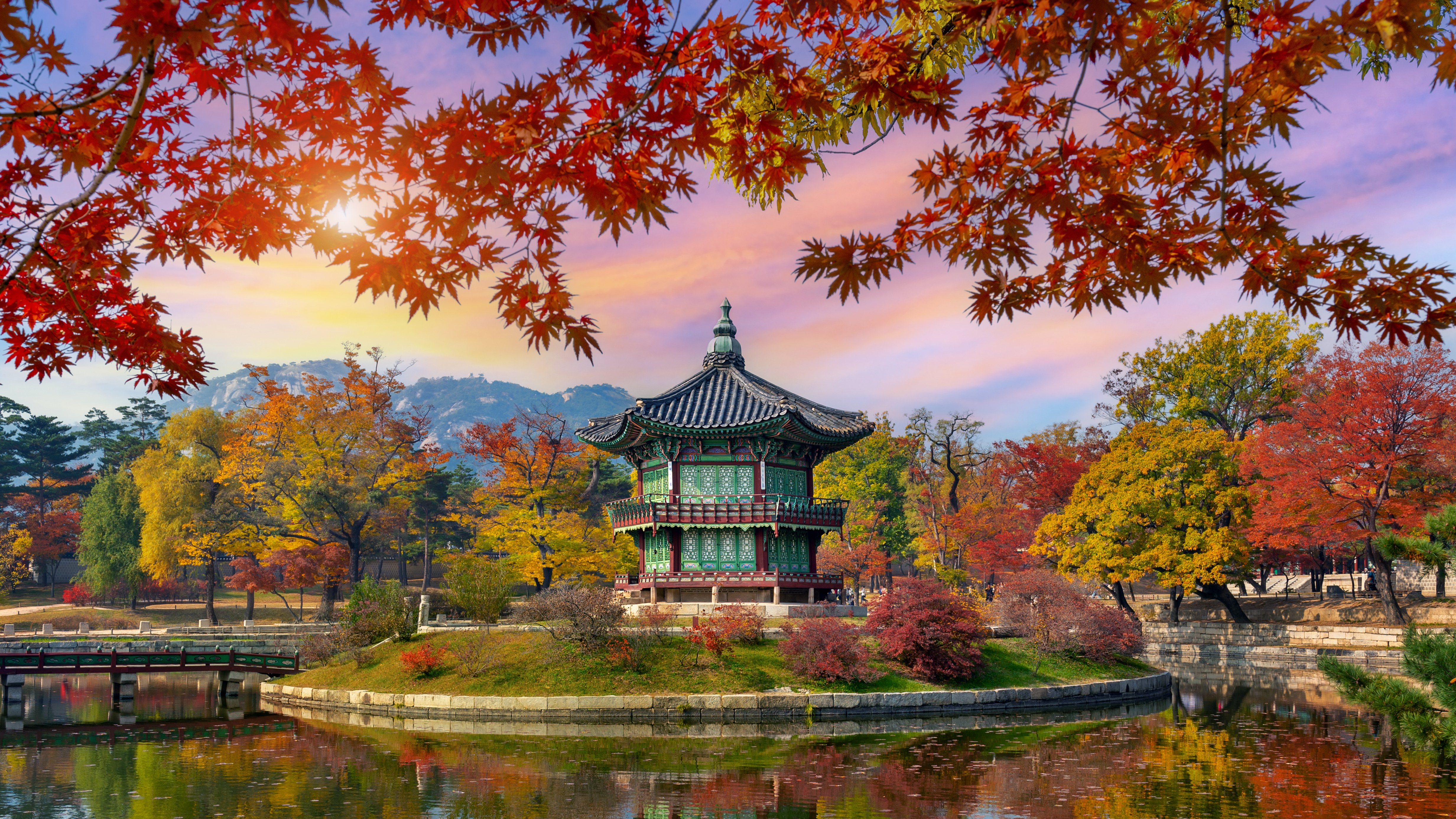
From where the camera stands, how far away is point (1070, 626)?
93.9ft

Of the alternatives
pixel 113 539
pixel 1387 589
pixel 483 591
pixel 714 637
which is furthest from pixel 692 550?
pixel 113 539

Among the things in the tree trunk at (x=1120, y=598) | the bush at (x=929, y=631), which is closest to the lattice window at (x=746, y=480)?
the bush at (x=929, y=631)

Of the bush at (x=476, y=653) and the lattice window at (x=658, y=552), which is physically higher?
the lattice window at (x=658, y=552)

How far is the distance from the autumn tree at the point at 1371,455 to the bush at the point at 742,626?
22.4 metres

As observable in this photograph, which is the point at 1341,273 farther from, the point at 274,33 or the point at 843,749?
the point at 843,749

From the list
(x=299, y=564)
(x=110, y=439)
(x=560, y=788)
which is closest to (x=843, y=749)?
(x=560, y=788)

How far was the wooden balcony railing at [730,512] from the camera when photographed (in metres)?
33.4

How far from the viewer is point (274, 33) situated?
16.1ft

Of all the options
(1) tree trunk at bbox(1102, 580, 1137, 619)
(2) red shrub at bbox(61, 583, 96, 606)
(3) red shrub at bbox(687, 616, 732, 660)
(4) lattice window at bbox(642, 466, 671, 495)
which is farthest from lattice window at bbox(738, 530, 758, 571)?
(2) red shrub at bbox(61, 583, 96, 606)

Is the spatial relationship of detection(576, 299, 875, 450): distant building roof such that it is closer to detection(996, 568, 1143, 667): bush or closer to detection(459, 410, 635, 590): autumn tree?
detection(459, 410, 635, 590): autumn tree

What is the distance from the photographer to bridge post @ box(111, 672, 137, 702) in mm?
27797

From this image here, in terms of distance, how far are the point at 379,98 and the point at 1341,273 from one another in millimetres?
6372

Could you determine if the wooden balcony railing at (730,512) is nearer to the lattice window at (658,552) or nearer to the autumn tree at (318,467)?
the lattice window at (658,552)

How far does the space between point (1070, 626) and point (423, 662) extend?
769 inches
